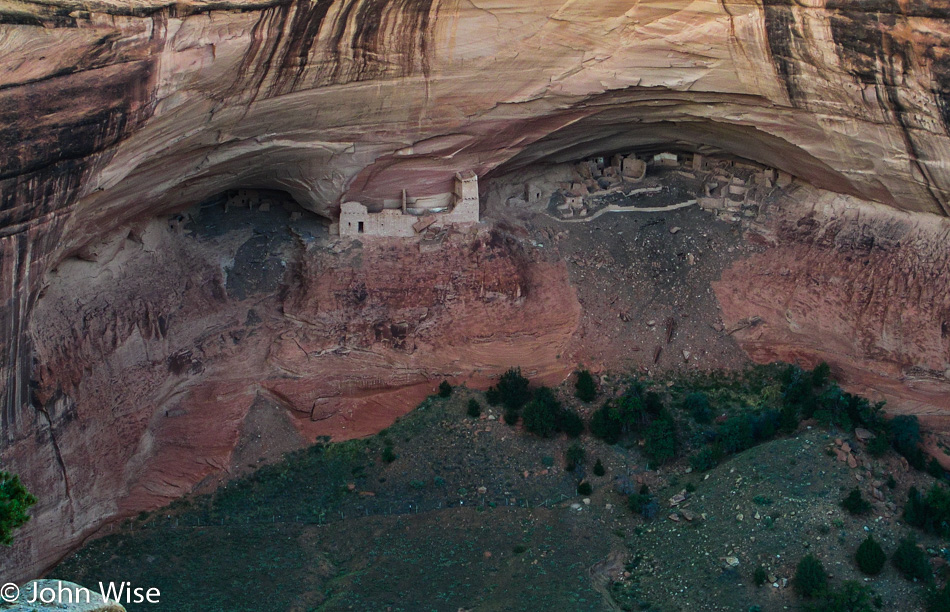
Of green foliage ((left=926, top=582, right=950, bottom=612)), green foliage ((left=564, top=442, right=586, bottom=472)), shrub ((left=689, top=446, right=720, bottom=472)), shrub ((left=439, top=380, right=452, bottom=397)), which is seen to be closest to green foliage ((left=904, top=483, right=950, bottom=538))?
green foliage ((left=926, top=582, right=950, bottom=612))

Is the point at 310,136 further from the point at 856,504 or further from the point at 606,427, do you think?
the point at 856,504

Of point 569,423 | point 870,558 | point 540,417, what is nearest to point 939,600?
point 870,558

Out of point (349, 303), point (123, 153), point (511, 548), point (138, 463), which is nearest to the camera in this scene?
point (123, 153)

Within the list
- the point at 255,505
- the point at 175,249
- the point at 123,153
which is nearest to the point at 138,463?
the point at 255,505

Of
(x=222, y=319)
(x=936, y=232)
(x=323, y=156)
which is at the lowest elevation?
(x=222, y=319)

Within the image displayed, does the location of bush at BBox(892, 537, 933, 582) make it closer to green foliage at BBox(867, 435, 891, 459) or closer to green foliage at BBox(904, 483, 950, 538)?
green foliage at BBox(904, 483, 950, 538)

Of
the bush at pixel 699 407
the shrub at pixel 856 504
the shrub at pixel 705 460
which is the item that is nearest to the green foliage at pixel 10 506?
the shrub at pixel 705 460

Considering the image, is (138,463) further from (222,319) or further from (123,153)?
(123,153)

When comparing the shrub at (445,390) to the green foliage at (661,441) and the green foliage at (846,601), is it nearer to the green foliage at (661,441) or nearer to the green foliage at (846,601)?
the green foliage at (661,441)
